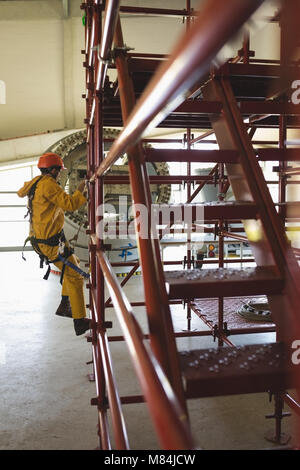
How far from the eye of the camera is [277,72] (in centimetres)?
305

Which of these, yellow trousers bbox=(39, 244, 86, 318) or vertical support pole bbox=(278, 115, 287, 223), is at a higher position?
vertical support pole bbox=(278, 115, 287, 223)

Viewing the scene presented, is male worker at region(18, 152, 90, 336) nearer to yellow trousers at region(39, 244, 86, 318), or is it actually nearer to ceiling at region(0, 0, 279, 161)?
yellow trousers at region(39, 244, 86, 318)

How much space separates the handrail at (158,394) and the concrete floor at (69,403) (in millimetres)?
1682

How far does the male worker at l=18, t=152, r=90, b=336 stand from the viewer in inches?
198

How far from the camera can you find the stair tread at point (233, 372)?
61.3 inches

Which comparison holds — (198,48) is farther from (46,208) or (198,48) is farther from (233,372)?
(46,208)

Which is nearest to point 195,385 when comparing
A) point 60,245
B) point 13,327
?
point 60,245

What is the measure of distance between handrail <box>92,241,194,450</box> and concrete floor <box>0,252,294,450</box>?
168 cm

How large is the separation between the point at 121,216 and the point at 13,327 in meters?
4.01

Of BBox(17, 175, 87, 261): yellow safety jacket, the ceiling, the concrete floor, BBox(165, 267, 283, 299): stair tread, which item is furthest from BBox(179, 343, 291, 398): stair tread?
the ceiling
